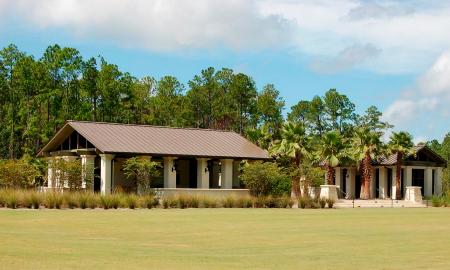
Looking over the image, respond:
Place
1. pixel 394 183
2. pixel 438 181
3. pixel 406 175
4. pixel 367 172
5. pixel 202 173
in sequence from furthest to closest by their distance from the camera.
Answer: pixel 438 181, pixel 406 175, pixel 394 183, pixel 367 172, pixel 202 173

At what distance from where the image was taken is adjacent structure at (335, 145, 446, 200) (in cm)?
6556

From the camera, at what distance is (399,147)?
62719mm

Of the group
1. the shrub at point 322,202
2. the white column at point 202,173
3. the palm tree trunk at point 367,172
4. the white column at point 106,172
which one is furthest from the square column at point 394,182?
the white column at point 106,172

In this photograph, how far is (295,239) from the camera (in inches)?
790

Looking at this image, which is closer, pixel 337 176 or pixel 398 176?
pixel 398 176

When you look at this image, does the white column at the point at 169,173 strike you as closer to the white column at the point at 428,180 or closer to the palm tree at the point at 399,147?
the palm tree at the point at 399,147

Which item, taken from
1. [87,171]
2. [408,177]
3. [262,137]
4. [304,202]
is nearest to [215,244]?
[304,202]

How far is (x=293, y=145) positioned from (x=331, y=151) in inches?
243

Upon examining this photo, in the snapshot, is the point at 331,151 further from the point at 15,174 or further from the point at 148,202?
the point at 148,202

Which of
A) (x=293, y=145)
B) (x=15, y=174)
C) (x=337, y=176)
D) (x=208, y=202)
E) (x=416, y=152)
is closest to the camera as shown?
(x=208, y=202)

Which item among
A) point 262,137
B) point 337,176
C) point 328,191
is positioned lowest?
point 328,191

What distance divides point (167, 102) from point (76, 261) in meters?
67.0

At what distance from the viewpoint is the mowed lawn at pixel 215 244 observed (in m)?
13.9

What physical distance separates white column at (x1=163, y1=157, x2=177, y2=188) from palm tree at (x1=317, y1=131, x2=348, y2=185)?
577 inches
